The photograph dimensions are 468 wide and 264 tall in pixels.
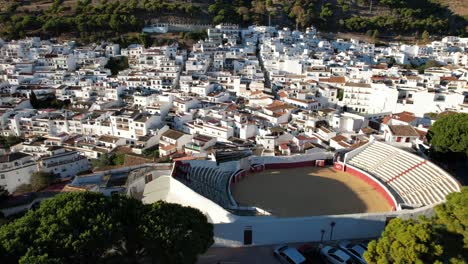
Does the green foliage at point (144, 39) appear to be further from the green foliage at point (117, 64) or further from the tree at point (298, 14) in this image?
the tree at point (298, 14)

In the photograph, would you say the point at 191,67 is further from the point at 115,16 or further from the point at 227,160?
the point at 227,160

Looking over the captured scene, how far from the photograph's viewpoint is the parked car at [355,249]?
14536 millimetres

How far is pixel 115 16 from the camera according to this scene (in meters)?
64.3

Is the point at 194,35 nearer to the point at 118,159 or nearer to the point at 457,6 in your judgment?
the point at 118,159

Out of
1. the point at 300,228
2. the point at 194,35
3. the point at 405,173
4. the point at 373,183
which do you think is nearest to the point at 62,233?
the point at 300,228

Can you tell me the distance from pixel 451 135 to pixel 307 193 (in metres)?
9.79

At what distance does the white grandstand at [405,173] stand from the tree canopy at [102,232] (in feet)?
38.6

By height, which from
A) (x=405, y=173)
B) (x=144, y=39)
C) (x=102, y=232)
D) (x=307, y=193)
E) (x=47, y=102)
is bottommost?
(x=307, y=193)

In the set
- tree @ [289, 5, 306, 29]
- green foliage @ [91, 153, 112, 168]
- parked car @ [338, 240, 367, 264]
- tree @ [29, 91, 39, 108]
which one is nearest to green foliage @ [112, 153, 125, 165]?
green foliage @ [91, 153, 112, 168]

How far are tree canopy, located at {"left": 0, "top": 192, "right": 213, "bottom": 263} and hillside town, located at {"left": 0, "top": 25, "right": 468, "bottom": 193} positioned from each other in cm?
1000

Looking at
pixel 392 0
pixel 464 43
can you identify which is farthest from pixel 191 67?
pixel 392 0

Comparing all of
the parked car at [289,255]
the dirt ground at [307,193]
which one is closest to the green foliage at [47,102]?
the dirt ground at [307,193]

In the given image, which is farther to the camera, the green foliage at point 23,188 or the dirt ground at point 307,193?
the green foliage at point 23,188

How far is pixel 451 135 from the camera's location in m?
21.7
